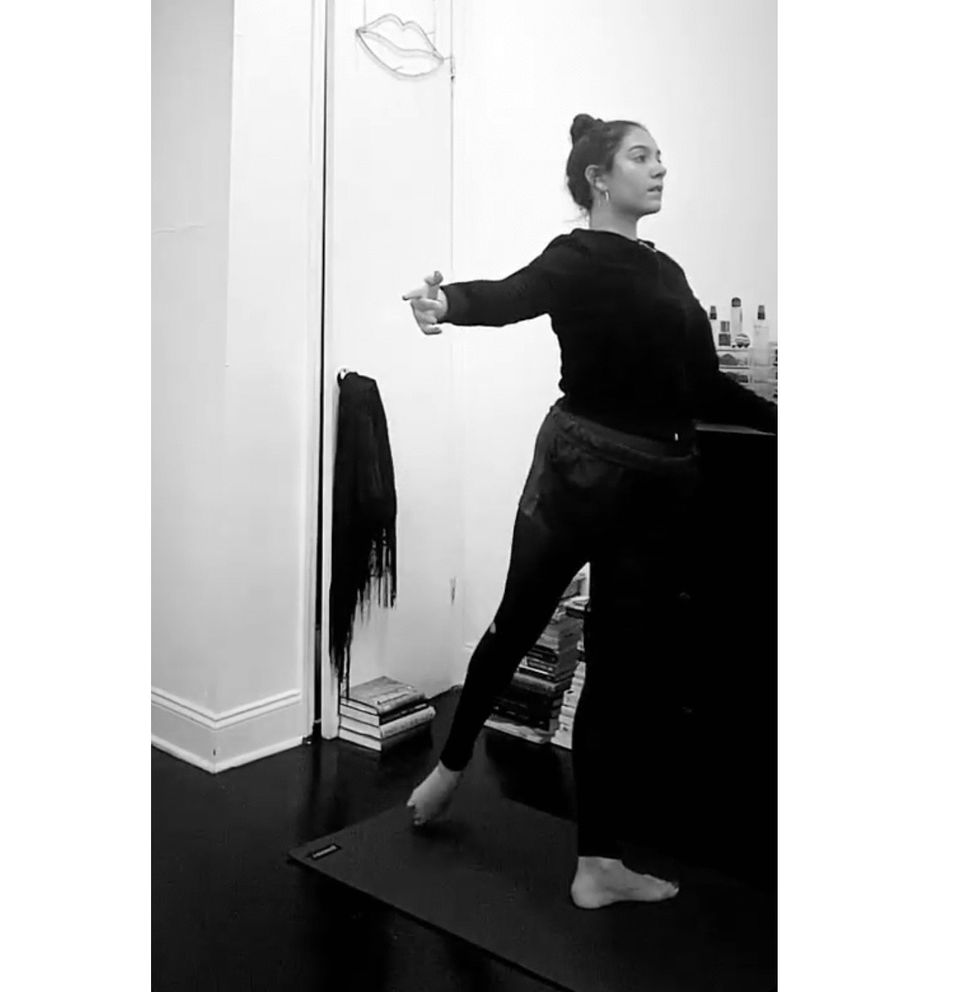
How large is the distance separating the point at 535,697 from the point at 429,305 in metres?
0.89

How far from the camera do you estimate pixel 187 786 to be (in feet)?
8.19

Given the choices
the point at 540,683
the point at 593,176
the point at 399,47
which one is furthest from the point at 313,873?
the point at 399,47

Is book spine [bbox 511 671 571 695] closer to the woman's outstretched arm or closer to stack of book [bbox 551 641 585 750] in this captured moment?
stack of book [bbox 551 641 585 750]

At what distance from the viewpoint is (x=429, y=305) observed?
2.25 metres

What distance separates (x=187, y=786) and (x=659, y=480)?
1.33 m

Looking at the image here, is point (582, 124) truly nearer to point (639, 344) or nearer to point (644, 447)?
point (639, 344)

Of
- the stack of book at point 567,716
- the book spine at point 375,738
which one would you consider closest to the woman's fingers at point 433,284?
the stack of book at point 567,716

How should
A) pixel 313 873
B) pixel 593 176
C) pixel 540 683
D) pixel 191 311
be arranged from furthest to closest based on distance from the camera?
1. pixel 191 311
2. pixel 540 683
3. pixel 313 873
4. pixel 593 176

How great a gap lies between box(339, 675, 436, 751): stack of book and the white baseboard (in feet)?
0.47

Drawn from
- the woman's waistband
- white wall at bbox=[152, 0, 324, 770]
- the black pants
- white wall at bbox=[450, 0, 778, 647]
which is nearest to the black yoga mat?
the black pants

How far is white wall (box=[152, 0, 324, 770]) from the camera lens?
2557 millimetres
